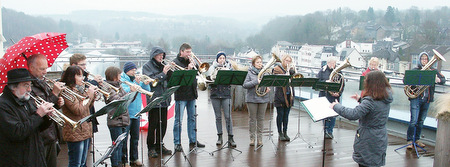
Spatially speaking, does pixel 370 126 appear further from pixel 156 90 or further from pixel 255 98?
pixel 156 90

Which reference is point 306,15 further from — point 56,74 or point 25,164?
point 25,164

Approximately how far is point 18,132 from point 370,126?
343cm

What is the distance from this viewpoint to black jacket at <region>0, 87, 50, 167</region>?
3133mm

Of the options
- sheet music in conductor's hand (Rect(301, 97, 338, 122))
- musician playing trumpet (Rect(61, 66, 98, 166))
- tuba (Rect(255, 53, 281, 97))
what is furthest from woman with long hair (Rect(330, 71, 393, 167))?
musician playing trumpet (Rect(61, 66, 98, 166))

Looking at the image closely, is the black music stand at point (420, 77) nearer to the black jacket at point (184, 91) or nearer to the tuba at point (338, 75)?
the tuba at point (338, 75)

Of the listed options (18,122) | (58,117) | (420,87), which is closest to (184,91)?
(58,117)

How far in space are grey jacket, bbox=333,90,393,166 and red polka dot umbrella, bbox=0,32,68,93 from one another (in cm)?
320

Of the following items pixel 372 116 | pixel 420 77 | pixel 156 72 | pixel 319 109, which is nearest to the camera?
pixel 372 116

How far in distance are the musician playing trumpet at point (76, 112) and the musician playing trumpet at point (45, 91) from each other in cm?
29

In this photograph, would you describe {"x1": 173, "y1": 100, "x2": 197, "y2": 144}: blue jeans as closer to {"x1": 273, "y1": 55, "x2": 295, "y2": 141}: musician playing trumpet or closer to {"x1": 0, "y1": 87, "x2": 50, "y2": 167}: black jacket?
{"x1": 273, "y1": 55, "x2": 295, "y2": 141}: musician playing trumpet

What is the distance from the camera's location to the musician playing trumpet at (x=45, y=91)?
3740mm

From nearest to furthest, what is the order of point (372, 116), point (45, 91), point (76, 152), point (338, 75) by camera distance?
point (45, 91)
point (372, 116)
point (76, 152)
point (338, 75)

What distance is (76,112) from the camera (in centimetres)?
431

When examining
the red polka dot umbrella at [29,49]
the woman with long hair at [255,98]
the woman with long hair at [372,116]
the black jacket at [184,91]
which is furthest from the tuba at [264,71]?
the red polka dot umbrella at [29,49]
